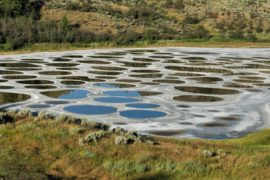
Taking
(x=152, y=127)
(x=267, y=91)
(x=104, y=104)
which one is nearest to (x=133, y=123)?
(x=152, y=127)

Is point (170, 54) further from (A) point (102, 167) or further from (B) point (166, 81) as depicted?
(A) point (102, 167)

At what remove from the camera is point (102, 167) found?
1583 cm

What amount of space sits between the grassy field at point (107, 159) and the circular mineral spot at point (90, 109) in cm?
1225

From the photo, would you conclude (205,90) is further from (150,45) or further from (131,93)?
(150,45)

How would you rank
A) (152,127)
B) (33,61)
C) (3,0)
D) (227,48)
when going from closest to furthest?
(152,127)
(33,61)
(227,48)
(3,0)

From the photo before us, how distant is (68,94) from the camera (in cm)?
3984

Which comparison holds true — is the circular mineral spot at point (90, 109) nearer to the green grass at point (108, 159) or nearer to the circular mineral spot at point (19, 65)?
the green grass at point (108, 159)

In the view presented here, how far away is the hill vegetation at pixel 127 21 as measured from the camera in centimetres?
9712

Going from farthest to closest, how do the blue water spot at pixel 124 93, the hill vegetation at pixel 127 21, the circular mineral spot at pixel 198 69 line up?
1. the hill vegetation at pixel 127 21
2. the circular mineral spot at pixel 198 69
3. the blue water spot at pixel 124 93

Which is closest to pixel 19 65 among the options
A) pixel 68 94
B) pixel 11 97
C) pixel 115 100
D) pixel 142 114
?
pixel 68 94

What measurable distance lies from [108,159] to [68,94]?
2394 centimetres

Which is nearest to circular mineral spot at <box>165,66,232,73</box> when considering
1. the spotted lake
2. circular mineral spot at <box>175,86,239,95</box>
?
the spotted lake

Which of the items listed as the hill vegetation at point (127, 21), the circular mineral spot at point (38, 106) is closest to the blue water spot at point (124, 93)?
the circular mineral spot at point (38, 106)

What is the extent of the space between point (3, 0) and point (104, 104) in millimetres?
82385
